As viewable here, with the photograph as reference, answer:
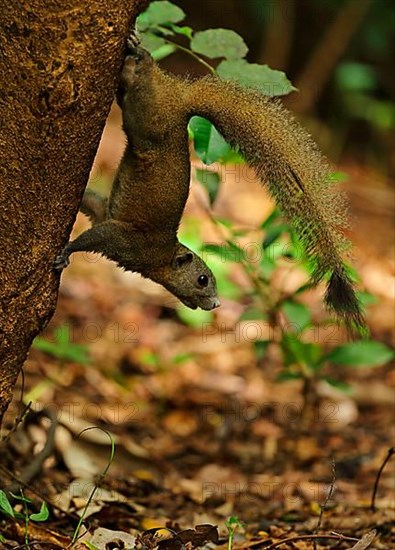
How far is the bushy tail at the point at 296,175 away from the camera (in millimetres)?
3213

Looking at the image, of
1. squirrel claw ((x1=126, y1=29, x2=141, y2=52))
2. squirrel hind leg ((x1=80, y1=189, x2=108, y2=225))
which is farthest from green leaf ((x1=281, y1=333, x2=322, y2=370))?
squirrel claw ((x1=126, y1=29, x2=141, y2=52))

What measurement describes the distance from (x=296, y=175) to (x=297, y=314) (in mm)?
1820

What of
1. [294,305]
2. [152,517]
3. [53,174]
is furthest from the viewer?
[294,305]

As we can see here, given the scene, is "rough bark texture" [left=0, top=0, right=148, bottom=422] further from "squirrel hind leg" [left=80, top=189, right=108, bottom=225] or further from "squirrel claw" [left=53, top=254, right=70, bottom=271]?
"squirrel hind leg" [left=80, top=189, right=108, bottom=225]

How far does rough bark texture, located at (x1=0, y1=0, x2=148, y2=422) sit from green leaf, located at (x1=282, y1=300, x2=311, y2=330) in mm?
2029

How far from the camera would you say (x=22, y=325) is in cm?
311

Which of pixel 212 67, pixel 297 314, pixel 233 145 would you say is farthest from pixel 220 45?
pixel 297 314

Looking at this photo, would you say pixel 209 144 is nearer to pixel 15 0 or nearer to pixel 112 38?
pixel 112 38

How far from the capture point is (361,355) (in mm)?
5039

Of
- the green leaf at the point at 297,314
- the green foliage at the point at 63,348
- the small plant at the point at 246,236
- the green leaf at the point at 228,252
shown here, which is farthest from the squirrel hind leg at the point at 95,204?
the green leaf at the point at 297,314

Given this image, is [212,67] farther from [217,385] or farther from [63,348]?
[217,385]

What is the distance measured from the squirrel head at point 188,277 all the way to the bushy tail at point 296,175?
64 centimetres

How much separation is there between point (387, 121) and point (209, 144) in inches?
321

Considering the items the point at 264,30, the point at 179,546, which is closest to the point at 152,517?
the point at 179,546
